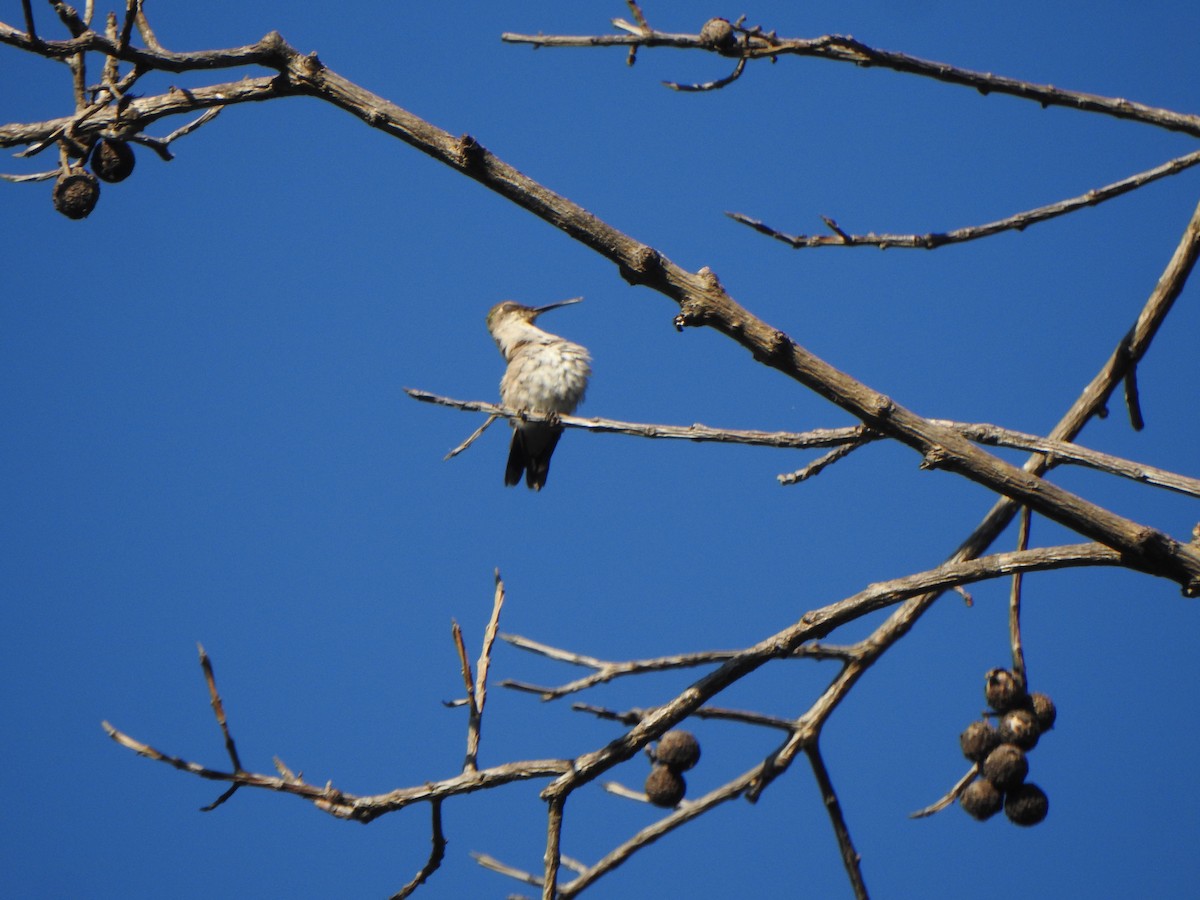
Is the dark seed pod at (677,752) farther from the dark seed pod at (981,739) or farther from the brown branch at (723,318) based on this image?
the brown branch at (723,318)

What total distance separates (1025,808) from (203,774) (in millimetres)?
2035

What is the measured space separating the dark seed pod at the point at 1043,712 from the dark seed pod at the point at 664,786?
0.98 metres

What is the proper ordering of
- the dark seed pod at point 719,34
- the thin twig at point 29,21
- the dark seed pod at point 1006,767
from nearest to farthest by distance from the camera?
the thin twig at point 29,21
the dark seed pod at point 1006,767
the dark seed pod at point 719,34

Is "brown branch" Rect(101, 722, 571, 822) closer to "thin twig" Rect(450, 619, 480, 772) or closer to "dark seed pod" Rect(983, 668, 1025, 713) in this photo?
"thin twig" Rect(450, 619, 480, 772)

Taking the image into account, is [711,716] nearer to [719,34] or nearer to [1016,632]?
[1016,632]

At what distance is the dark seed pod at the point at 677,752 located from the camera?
11.4 ft

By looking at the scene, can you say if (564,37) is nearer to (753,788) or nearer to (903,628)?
(903,628)

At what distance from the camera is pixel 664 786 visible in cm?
346

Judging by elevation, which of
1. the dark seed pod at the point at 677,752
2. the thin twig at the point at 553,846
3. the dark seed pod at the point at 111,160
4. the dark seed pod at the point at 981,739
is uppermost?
the dark seed pod at the point at 111,160

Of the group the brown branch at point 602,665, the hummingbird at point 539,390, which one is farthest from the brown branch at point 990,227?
the hummingbird at point 539,390

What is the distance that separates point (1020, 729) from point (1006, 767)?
115 mm

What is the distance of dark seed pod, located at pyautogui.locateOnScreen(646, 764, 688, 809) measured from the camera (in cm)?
346

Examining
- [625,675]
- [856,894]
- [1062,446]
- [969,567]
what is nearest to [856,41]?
[1062,446]

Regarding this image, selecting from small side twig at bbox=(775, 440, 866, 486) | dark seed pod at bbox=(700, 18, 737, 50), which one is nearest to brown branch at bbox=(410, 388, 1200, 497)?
small side twig at bbox=(775, 440, 866, 486)
